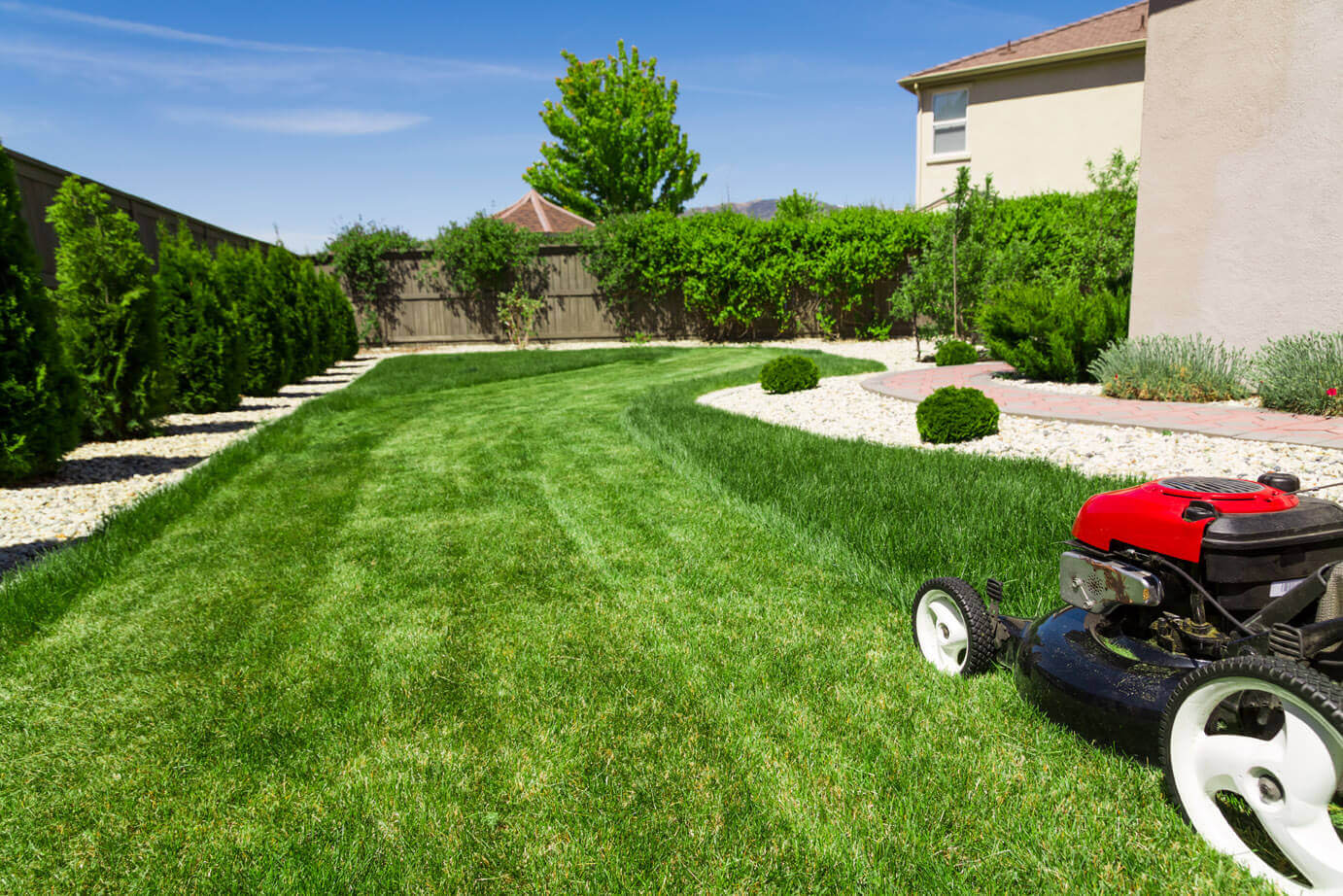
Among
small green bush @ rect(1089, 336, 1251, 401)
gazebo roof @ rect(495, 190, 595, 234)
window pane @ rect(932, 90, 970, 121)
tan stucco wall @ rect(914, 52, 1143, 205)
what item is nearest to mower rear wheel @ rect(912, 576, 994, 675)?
small green bush @ rect(1089, 336, 1251, 401)

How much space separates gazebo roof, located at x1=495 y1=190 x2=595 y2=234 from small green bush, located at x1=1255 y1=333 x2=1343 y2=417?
24267mm

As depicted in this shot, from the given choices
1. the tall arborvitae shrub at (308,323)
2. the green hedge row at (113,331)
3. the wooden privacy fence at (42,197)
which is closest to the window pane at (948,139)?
the tall arborvitae shrub at (308,323)

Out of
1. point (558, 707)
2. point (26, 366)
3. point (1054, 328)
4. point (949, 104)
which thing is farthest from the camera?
point (949, 104)

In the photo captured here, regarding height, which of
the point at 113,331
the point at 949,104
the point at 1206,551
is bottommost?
the point at 1206,551

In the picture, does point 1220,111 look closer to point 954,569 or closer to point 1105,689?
point 954,569

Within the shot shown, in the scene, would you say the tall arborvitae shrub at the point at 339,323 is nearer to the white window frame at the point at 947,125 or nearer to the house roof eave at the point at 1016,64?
the house roof eave at the point at 1016,64

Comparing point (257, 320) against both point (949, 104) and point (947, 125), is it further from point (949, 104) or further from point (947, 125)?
point (949, 104)

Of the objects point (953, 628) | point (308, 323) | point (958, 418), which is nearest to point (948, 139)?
point (308, 323)

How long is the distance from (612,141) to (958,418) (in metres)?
29.6

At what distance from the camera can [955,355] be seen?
11781 millimetres

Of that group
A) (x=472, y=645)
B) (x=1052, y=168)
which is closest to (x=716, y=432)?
(x=472, y=645)

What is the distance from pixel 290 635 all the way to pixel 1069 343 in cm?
828

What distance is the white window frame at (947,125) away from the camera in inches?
762

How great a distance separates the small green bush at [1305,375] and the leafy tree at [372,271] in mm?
19245
